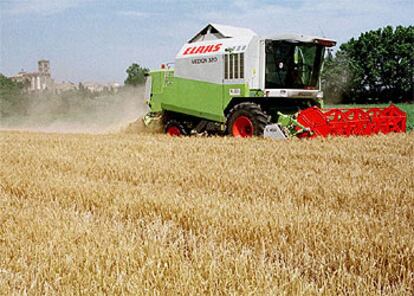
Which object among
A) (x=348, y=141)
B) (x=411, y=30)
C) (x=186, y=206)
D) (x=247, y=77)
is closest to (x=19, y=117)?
(x=247, y=77)

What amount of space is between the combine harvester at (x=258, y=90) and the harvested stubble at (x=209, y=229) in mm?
3882

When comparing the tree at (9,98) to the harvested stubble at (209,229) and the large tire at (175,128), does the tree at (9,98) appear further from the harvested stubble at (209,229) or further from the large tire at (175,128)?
the harvested stubble at (209,229)

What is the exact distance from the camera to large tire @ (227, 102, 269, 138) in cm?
995

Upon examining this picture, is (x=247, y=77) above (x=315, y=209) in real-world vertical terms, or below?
above

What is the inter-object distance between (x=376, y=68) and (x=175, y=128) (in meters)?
44.4

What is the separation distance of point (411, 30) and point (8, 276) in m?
58.5

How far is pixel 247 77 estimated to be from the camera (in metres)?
10.4

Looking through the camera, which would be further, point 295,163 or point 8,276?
point 295,163

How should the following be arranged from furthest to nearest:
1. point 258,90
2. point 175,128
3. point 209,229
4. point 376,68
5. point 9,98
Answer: point 376,68 < point 9,98 < point 175,128 < point 258,90 < point 209,229

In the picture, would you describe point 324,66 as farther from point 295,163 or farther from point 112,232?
point 112,232

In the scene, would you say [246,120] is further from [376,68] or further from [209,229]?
[376,68]

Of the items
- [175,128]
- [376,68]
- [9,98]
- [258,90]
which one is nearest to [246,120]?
[258,90]

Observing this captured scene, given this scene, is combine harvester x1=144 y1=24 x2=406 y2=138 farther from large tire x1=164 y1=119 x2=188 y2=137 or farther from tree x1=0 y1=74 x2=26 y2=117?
tree x1=0 y1=74 x2=26 y2=117

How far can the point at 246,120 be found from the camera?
10312 millimetres
